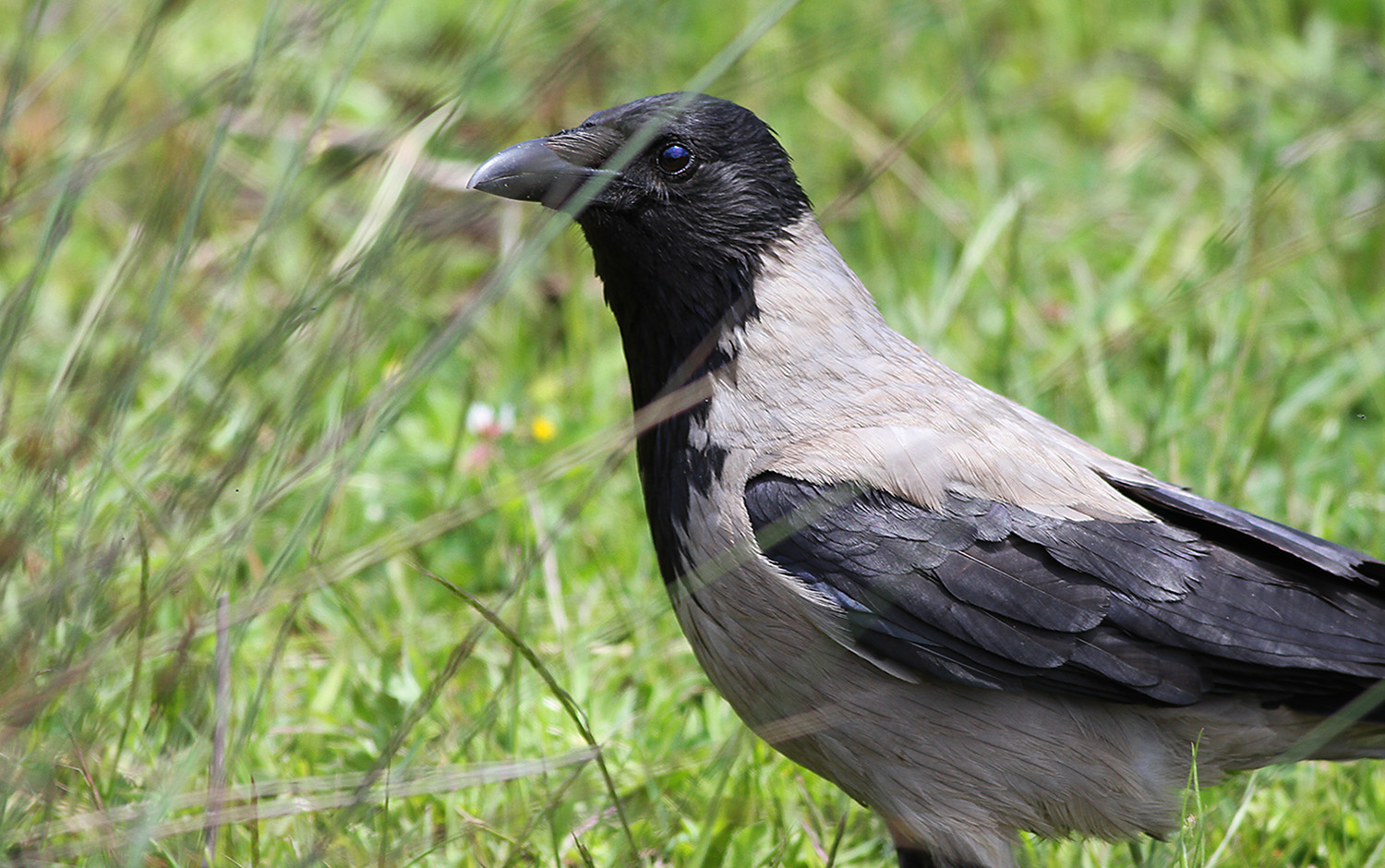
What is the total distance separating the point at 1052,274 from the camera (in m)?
5.80

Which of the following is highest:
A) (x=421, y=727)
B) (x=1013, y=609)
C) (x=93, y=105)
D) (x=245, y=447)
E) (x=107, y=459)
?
(x=245, y=447)

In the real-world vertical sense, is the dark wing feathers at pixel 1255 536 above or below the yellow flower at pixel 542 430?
above

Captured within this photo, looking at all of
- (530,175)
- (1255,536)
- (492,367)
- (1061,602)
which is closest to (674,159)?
(530,175)

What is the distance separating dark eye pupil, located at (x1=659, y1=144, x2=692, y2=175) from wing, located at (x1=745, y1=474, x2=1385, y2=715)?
784 millimetres

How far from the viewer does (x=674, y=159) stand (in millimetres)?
→ 3252

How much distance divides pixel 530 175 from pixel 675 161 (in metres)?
0.34

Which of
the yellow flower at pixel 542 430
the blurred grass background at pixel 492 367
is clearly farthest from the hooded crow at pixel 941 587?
the yellow flower at pixel 542 430

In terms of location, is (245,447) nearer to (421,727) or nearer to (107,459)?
(107,459)

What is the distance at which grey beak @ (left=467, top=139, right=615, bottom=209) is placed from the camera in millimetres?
3158

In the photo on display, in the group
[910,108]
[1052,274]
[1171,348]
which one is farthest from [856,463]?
[910,108]

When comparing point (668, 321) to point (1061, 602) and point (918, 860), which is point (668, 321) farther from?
point (918, 860)

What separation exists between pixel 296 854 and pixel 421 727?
22.0 inches

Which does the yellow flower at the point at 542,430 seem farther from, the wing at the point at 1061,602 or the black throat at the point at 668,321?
the wing at the point at 1061,602

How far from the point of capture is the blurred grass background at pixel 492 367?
7.34 ft
